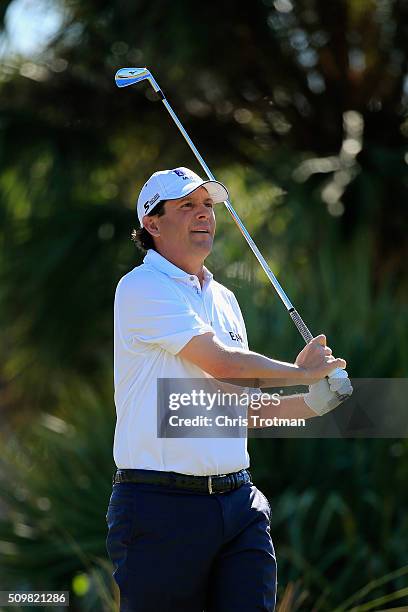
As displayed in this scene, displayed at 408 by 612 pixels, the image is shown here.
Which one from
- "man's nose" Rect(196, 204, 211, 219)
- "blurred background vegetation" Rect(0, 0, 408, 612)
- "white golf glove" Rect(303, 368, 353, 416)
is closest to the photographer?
"white golf glove" Rect(303, 368, 353, 416)

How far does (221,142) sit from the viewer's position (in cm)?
730

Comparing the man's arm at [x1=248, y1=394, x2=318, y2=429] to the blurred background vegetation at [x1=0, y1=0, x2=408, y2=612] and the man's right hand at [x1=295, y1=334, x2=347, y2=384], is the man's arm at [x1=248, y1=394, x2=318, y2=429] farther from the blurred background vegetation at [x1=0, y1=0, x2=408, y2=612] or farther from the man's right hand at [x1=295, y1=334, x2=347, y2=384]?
the blurred background vegetation at [x1=0, y1=0, x2=408, y2=612]

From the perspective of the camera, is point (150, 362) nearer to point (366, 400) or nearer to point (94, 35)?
point (366, 400)

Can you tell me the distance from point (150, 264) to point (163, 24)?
3943mm

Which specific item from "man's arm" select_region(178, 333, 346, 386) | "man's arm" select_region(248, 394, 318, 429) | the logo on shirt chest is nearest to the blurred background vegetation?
"man's arm" select_region(248, 394, 318, 429)

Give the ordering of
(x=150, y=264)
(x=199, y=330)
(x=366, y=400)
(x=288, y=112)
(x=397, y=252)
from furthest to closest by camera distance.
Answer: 1. (x=288, y=112)
2. (x=397, y=252)
3. (x=366, y=400)
4. (x=150, y=264)
5. (x=199, y=330)

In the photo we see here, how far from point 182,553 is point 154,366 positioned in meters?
0.45

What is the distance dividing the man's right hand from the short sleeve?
0.81 ft

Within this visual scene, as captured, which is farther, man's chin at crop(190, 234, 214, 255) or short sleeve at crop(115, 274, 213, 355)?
man's chin at crop(190, 234, 214, 255)

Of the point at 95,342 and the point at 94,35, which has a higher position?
the point at 94,35

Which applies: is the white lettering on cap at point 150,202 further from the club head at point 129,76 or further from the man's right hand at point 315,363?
the man's right hand at point 315,363

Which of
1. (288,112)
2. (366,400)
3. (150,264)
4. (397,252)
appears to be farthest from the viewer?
(288,112)

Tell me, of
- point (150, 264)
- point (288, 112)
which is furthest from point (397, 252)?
point (150, 264)

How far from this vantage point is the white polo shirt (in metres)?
2.74
